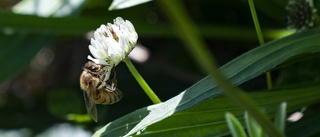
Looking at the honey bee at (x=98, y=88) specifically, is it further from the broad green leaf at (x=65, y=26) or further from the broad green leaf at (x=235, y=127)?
the broad green leaf at (x=65, y=26)

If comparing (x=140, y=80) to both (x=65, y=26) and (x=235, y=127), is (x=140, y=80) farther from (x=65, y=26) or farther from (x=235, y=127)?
(x=65, y=26)

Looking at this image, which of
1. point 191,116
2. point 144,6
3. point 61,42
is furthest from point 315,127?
point 61,42

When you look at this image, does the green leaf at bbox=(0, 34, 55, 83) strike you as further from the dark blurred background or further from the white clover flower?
the white clover flower

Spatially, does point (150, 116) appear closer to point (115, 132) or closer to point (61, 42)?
point (115, 132)

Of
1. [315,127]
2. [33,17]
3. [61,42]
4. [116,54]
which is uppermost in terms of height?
[61,42]

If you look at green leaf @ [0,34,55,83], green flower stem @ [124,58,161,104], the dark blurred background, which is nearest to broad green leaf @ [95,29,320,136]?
green flower stem @ [124,58,161,104]
